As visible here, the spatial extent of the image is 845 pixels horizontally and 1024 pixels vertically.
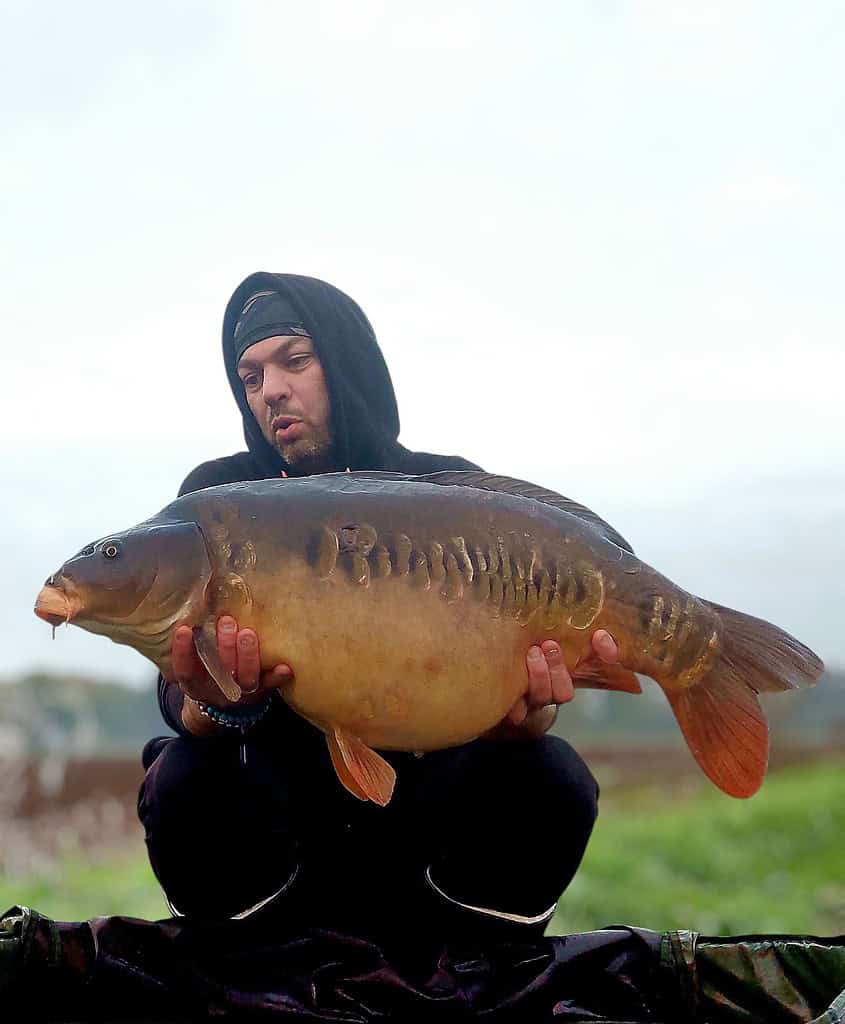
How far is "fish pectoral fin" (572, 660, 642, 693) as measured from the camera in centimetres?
148

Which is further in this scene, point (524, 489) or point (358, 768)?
point (524, 489)

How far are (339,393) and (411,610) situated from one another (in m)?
0.64

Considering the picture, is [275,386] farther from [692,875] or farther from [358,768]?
[692,875]

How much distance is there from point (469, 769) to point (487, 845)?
0.11 metres

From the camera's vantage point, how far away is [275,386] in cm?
189

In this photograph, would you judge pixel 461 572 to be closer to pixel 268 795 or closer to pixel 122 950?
pixel 268 795

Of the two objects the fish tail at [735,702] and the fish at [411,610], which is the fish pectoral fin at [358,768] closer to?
the fish at [411,610]

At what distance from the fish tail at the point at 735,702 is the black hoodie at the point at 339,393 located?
0.61 meters

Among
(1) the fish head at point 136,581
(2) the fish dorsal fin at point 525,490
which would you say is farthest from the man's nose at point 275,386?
(1) the fish head at point 136,581

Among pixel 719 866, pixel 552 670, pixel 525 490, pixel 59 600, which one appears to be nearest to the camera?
pixel 59 600

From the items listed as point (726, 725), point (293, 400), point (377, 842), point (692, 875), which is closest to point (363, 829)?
point (377, 842)

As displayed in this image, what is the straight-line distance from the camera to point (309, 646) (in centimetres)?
135

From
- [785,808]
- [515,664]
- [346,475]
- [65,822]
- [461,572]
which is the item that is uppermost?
[346,475]

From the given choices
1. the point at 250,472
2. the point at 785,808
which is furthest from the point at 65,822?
the point at 250,472
